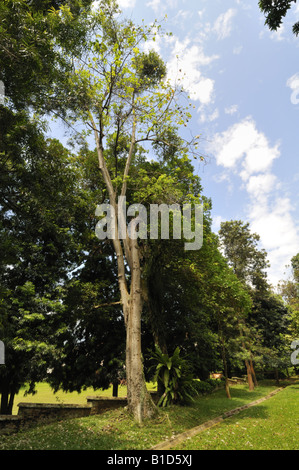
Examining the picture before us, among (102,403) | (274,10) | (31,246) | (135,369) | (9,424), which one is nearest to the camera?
(274,10)

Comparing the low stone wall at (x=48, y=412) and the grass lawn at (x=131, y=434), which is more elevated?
the grass lawn at (x=131, y=434)

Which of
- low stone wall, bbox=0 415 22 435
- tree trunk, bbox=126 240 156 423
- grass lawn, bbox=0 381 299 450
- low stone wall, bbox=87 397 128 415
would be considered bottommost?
low stone wall, bbox=87 397 128 415

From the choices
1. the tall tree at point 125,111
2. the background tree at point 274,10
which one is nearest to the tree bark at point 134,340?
the tall tree at point 125,111

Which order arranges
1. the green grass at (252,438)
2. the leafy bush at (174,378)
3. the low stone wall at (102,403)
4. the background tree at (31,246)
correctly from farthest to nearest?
the leafy bush at (174,378) → the low stone wall at (102,403) → the background tree at (31,246) → the green grass at (252,438)

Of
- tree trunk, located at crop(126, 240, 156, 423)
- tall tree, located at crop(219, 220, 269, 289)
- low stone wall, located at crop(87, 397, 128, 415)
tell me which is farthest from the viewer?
tall tree, located at crop(219, 220, 269, 289)

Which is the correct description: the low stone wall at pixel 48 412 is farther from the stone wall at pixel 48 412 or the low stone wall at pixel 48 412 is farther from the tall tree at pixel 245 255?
the tall tree at pixel 245 255

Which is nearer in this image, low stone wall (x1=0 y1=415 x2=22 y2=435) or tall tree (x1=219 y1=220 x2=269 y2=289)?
low stone wall (x1=0 y1=415 x2=22 y2=435)

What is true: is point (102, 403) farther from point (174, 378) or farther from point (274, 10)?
point (274, 10)

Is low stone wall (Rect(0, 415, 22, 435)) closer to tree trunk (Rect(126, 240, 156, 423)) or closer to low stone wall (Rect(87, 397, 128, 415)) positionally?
low stone wall (Rect(87, 397, 128, 415))

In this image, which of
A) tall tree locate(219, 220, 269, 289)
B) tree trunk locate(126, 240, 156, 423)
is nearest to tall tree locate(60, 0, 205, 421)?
tree trunk locate(126, 240, 156, 423)

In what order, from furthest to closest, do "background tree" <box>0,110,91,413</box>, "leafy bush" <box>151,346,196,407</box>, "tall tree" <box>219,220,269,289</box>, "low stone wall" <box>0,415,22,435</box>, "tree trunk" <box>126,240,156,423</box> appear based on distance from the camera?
"tall tree" <box>219,220,269,289</box> → "leafy bush" <box>151,346,196,407</box> → "background tree" <box>0,110,91,413</box> → "tree trunk" <box>126,240,156,423</box> → "low stone wall" <box>0,415,22,435</box>

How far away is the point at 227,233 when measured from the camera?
28188mm

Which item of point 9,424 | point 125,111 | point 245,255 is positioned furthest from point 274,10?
point 245,255

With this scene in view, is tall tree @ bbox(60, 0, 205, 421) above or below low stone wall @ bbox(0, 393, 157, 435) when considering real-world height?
above
